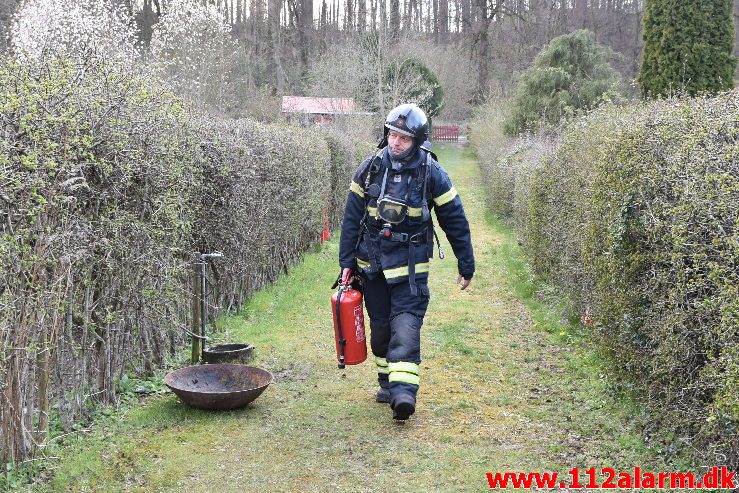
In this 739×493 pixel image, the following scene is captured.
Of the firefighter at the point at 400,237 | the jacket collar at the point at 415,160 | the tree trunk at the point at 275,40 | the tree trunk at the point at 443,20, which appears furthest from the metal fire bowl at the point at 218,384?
the tree trunk at the point at 443,20

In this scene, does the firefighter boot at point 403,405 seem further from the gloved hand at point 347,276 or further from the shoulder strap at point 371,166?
the shoulder strap at point 371,166

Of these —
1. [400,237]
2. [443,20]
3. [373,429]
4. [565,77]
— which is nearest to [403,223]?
[400,237]

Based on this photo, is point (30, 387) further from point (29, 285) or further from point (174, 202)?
point (174, 202)

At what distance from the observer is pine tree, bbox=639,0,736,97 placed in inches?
601

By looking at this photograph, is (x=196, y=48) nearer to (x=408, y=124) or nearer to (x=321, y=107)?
(x=321, y=107)

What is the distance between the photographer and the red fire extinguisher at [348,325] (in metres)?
5.50

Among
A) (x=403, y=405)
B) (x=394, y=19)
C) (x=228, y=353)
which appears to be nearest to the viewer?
(x=403, y=405)

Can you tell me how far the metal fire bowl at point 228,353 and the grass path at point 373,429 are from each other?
0.24 metres

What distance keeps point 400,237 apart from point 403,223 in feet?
0.39

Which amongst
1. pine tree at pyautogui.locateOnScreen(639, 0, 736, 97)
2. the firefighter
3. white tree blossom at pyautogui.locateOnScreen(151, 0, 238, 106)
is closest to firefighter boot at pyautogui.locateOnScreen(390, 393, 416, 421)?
the firefighter

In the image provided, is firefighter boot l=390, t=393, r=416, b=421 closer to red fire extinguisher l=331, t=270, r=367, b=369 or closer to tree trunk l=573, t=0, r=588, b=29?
red fire extinguisher l=331, t=270, r=367, b=369

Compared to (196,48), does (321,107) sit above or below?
below

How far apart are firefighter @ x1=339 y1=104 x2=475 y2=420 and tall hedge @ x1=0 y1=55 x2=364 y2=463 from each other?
1.48 m

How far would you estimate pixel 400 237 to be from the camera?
5344 mm
